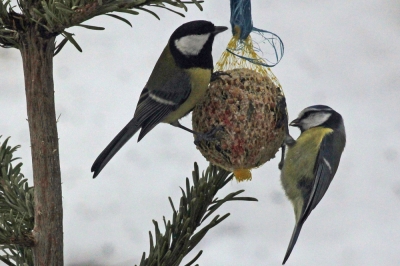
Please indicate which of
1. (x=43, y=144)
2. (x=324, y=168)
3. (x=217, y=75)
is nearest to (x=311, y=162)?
(x=324, y=168)

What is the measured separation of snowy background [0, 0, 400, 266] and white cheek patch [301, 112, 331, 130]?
29.8 inches

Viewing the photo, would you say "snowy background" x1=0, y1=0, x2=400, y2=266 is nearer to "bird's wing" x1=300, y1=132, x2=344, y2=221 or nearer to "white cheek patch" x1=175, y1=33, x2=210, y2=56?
"bird's wing" x1=300, y1=132, x2=344, y2=221

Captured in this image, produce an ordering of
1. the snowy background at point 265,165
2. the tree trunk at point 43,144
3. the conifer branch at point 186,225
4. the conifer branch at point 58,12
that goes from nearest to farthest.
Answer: the conifer branch at point 58,12
the tree trunk at point 43,144
the conifer branch at point 186,225
the snowy background at point 265,165

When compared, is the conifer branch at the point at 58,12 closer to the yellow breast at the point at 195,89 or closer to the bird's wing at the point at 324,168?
the yellow breast at the point at 195,89

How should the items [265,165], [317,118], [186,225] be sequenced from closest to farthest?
[186,225], [317,118], [265,165]

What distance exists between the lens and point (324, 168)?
7.25 feet

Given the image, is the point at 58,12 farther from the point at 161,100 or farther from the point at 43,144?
the point at 161,100

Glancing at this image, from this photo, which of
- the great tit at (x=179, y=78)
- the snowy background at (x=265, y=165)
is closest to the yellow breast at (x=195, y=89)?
the great tit at (x=179, y=78)

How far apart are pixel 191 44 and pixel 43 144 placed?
69 centimetres

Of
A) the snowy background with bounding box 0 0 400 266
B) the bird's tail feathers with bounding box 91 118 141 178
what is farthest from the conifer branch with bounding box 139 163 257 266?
the snowy background with bounding box 0 0 400 266

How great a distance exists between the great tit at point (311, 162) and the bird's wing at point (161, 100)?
0.53 meters

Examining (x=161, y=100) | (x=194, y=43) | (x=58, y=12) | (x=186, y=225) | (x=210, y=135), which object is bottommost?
(x=186, y=225)

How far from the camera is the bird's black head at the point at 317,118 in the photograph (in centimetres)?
209

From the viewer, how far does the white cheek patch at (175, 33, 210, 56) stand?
5.78ft
